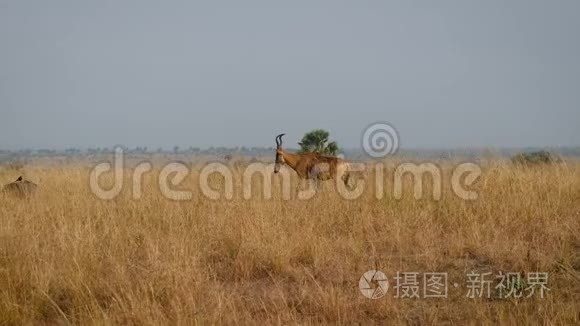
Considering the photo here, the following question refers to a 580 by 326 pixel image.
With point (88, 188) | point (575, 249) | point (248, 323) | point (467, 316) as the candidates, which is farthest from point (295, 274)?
point (88, 188)

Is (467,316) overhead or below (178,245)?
below

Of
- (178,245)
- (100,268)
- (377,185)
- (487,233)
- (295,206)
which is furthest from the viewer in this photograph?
(377,185)

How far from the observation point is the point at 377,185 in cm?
852

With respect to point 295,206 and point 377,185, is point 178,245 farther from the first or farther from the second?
point 377,185

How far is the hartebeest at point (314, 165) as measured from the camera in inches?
460

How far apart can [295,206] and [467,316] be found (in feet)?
12.9

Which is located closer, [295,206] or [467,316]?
[467,316]
